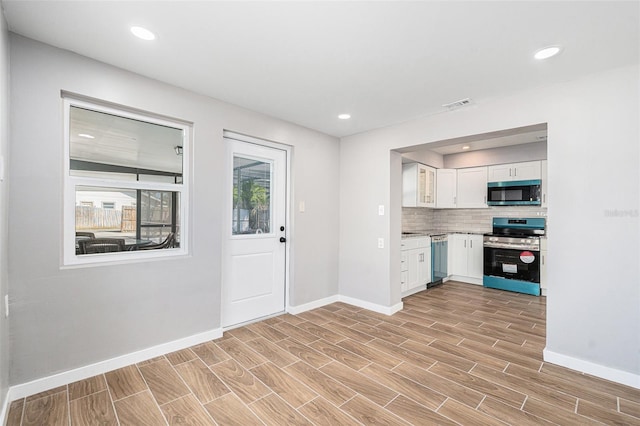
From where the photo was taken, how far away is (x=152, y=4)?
1.72 meters

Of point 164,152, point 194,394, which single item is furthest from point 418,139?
point 194,394

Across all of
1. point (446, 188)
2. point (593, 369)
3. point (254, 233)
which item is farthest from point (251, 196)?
point (446, 188)

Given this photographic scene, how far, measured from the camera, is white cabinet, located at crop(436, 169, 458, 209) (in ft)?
19.2

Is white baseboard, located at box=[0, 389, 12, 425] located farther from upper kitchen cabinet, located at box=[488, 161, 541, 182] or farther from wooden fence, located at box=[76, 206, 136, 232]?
upper kitchen cabinet, located at box=[488, 161, 541, 182]

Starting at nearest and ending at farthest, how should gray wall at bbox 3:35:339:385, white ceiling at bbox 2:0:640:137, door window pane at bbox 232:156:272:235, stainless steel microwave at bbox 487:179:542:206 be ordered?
white ceiling at bbox 2:0:640:137, gray wall at bbox 3:35:339:385, door window pane at bbox 232:156:272:235, stainless steel microwave at bbox 487:179:542:206

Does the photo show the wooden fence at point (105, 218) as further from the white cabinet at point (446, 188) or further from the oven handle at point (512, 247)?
the oven handle at point (512, 247)

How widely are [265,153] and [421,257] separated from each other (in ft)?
10.2

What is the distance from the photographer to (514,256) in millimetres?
4969

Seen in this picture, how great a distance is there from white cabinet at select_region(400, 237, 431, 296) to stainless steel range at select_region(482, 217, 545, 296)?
1.10 metres

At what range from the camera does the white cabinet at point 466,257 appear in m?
5.48

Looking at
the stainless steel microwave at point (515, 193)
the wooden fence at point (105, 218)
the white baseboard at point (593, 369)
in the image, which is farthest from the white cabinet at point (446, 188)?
the wooden fence at point (105, 218)

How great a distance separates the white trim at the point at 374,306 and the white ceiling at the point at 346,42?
263 centimetres

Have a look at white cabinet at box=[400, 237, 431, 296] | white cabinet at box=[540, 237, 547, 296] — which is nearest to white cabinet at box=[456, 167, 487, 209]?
white cabinet at box=[540, 237, 547, 296]

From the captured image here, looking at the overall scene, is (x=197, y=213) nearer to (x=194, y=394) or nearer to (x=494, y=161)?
(x=194, y=394)
